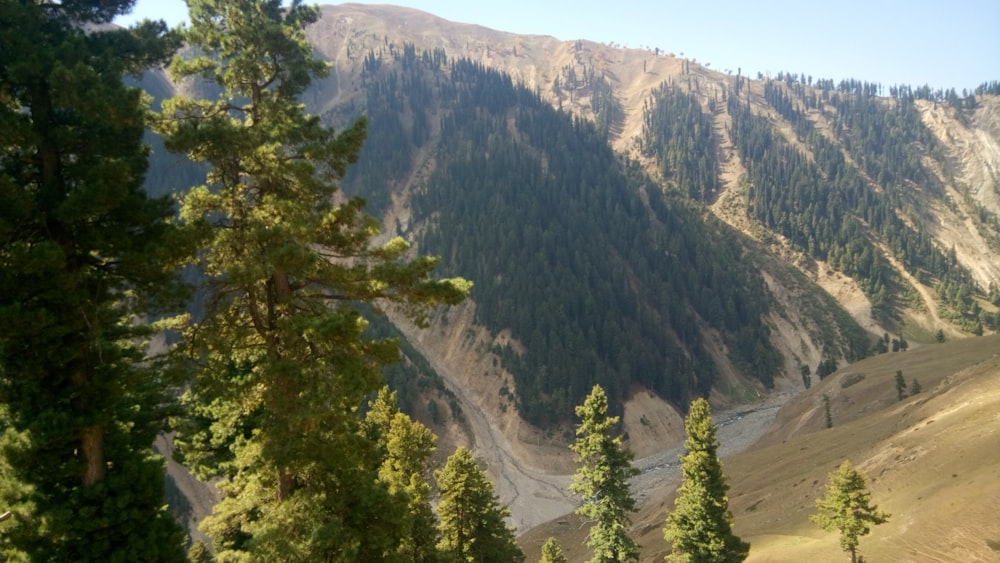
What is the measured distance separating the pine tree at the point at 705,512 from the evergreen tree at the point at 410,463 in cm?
1332

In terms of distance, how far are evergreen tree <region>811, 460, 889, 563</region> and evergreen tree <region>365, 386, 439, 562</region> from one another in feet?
77.2

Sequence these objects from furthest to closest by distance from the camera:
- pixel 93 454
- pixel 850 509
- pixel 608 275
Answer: pixel 608 275 < pixel 850 509 < pixel 93 454

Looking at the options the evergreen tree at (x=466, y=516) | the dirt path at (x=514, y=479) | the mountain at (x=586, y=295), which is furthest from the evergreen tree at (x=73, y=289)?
the mountain at (x=586, y=295)

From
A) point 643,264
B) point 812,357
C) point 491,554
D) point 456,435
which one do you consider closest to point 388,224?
point 643,264

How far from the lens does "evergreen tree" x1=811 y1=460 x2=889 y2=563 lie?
31266mm

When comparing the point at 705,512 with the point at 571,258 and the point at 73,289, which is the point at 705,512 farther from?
the point at 571,258

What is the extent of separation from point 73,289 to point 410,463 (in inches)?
700

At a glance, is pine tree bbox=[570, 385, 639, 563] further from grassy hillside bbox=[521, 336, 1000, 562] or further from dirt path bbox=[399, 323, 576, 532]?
dirt path bbox=[399, 323, 576, 532]

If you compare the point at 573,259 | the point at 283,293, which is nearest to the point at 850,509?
the point at 283,293

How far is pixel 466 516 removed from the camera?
Result: 88.9 ft

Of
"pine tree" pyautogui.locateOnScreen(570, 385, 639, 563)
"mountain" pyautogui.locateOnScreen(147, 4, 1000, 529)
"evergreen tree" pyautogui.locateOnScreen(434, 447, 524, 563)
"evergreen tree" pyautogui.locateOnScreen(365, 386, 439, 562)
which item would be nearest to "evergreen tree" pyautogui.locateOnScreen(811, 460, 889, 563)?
"pine tree" pyautogui.locateOnScreen(570, 385, 639, 563)

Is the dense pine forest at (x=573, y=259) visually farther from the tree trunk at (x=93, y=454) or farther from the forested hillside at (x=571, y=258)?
the tree trunk at (x=93, y=454)

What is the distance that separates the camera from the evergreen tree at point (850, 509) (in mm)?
31266

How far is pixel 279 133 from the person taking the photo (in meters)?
11.7
